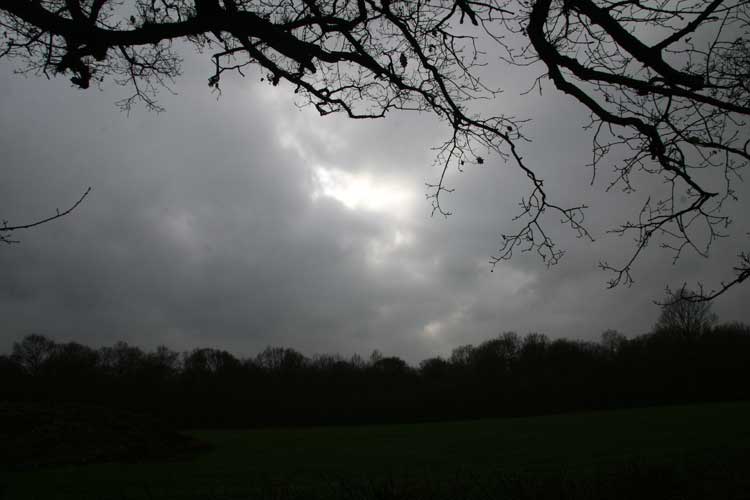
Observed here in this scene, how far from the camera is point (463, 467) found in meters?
17.3

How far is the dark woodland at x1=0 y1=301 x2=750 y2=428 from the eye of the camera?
4978cm

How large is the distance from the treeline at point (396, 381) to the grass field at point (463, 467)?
49.4ft

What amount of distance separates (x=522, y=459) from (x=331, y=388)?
47.5 metres

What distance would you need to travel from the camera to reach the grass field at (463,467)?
11.1 feet

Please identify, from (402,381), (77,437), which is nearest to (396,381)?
(402,381)

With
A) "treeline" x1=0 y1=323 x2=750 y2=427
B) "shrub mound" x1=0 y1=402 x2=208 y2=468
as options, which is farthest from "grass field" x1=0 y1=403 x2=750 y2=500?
"treeline" x1=0 y1=323 x2=750 y2=427

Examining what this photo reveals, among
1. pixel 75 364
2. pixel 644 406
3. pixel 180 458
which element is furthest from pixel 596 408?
pixel 75 364

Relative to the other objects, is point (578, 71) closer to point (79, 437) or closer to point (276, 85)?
point (276, 85)

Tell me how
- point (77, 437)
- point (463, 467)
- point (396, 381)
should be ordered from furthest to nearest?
point (396, 381) → point (77, 437) → point (463, 467)

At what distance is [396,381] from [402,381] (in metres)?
0.86

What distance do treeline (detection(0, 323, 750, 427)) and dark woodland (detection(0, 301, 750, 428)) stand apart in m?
0.12

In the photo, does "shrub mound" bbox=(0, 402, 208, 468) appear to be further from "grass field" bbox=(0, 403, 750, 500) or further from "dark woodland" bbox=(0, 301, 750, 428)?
"dark woodland" bbox=(0, 301, 750, 428)

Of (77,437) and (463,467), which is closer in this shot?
(463,467)

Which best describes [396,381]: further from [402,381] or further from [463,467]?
[463,467]
